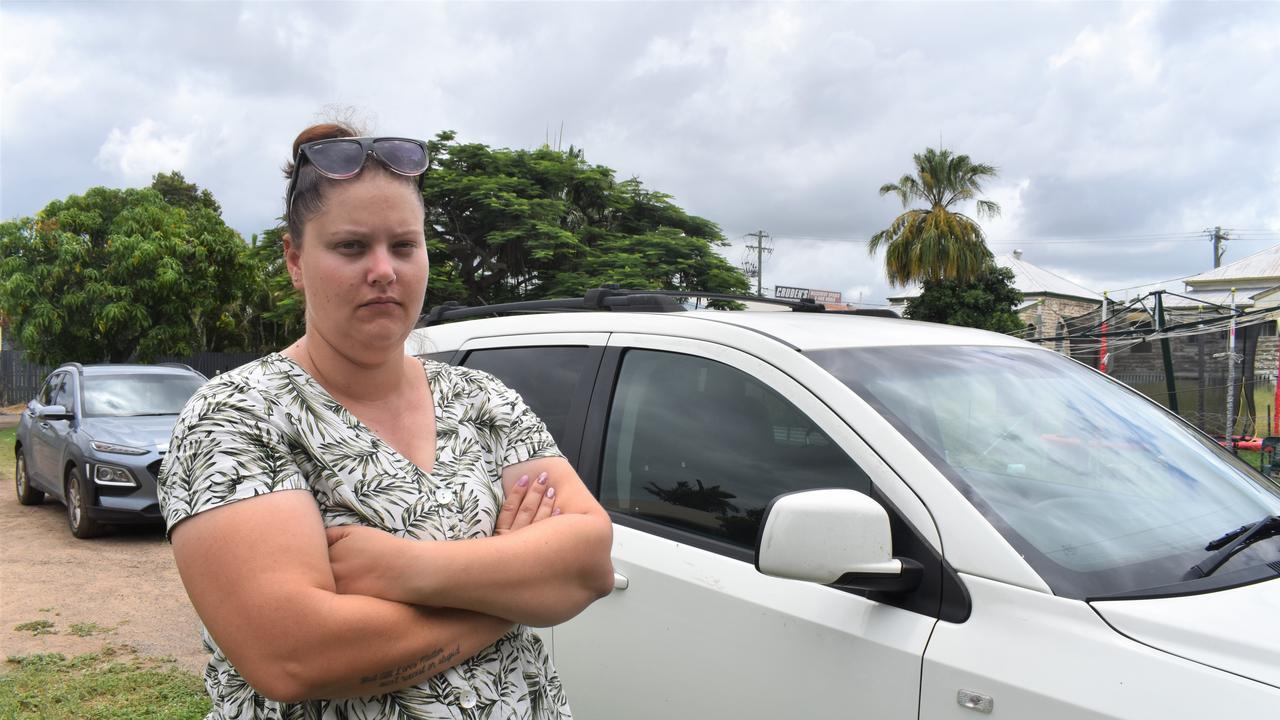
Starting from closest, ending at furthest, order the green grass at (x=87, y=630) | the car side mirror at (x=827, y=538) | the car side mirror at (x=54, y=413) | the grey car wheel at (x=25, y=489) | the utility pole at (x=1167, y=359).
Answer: the car side mirror at (x=827, y=538)
the green grass at (x=87, y=630)
the car side mirror at (x=54, y=413)
the grey car wheel at (x=25, y=489)
the utility pole at (x=1167, y=359)

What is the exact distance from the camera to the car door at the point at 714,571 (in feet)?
6.50

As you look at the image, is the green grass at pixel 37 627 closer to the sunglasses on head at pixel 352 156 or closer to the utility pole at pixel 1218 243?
the sunglasses on head at pixel 352 156

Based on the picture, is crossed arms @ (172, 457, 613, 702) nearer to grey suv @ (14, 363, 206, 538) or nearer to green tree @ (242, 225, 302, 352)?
grey suv @ (14, 363, 206, 538)

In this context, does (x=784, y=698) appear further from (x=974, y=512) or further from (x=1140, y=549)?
(x=1140, y=549)

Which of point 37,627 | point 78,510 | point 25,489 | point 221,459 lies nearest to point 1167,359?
point 37,627

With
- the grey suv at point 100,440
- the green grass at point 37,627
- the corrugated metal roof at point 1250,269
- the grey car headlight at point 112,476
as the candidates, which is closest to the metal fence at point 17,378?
the grey suv at point 100,440

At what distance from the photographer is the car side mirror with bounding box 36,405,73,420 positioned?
8516 millimetres

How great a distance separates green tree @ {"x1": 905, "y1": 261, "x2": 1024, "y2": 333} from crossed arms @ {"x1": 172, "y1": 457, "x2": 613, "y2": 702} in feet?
116

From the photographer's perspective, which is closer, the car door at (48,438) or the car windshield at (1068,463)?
the car windshield at (1068,463)

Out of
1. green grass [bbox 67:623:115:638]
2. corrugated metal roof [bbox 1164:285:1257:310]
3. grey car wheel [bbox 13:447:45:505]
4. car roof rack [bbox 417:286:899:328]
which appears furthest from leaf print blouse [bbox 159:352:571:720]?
corrugated metal roof [bbox 1164:285:1257:310]

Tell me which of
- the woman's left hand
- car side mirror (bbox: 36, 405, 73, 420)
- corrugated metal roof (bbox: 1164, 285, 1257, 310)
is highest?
corrugated metal roof (bbox: 1164, 285, 1257, 310)

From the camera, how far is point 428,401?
1.57m

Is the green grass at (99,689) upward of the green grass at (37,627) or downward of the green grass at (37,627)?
upward

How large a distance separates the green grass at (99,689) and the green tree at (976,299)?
33.2 metres
